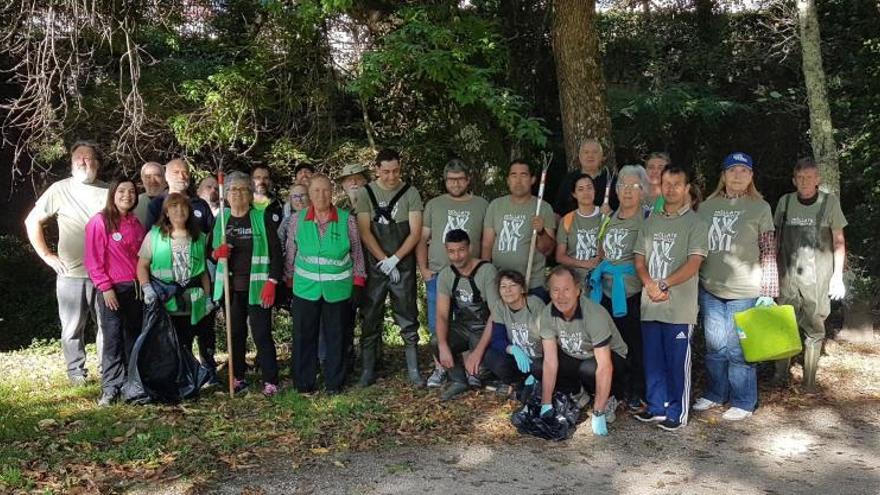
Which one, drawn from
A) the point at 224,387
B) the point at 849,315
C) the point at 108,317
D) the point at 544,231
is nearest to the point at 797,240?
the point at 544,231

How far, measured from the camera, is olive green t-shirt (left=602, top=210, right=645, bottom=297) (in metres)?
5.44

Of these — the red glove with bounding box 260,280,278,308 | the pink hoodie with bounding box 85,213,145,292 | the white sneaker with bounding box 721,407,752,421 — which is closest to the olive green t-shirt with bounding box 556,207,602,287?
the white sneaker with bounding box 721,407,752,421

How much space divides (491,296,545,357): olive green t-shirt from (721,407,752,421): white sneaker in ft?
5.05

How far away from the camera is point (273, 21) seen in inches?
371

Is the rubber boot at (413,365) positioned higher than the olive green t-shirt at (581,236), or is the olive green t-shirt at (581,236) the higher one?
the olive green t-shirt at (581,236)

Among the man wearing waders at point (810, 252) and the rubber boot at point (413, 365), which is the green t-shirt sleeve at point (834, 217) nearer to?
the man wearing waders at point (810, 252)

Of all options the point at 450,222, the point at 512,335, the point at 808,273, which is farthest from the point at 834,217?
the point at 450,222

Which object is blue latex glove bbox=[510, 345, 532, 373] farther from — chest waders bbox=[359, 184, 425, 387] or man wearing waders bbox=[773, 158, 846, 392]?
man wearing waders bbox=[773, 158, 846, 392]

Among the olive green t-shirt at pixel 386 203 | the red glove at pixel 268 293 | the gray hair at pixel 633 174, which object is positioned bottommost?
the red glove at pixel 268 293

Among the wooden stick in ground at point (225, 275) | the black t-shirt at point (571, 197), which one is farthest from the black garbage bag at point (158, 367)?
the black t-shirt at point (571, 197)

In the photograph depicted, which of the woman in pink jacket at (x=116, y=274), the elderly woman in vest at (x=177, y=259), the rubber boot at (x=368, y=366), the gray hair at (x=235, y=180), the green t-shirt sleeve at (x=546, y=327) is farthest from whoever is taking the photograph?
the rubber boot at (x=368, y=366)

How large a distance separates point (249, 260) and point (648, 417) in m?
3.50

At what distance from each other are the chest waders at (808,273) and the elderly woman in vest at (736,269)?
74cm

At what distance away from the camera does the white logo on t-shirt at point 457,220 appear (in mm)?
6062
